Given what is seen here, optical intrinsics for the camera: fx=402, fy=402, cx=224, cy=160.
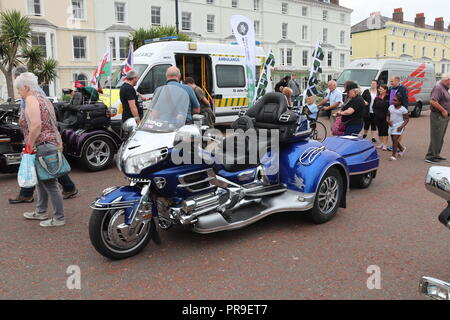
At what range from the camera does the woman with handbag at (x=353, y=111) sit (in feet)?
27.2

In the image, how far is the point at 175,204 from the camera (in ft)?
13.8

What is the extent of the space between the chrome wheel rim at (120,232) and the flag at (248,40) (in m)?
8.70

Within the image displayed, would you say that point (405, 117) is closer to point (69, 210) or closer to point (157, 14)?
point (69, 210)

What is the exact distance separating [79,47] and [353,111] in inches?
1177

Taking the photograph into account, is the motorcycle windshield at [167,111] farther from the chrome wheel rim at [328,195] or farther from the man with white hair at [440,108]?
the man with white hair at [440,108]

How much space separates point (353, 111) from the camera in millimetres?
8258

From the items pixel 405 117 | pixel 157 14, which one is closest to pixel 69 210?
pixel 405 117

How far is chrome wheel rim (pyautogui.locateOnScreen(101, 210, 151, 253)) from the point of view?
3.97 meters

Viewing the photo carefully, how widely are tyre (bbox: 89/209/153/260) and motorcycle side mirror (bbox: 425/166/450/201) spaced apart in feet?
8.66

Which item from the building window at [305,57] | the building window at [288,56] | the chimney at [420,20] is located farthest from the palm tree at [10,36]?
the chimney at [420,20]

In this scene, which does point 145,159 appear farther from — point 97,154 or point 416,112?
point 416,112

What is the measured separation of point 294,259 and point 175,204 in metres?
1.35

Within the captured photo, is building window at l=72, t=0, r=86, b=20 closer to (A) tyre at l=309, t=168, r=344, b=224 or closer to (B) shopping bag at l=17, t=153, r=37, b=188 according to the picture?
Answer: (B) shopping bag at l=17, t=153, r=37, b=188

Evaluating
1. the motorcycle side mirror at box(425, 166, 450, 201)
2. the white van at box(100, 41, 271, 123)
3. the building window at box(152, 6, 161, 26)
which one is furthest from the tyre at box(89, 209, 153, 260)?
the building window at box(152, 6, 161, 26)
